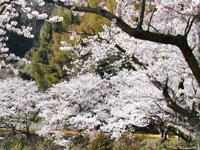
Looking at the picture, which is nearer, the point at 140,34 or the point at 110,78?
the point at 140,34

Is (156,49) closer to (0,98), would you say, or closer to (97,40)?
(97,40)

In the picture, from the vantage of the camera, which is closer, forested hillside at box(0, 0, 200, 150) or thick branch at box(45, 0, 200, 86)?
thick branch at box(45, 0, 200, 86)

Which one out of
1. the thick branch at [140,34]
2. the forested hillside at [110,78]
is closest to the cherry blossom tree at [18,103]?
the forested hillside at [110,78]

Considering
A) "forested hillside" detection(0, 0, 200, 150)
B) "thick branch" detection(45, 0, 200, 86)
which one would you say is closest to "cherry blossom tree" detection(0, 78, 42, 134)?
"forested hillside" detection(0, 0, 200, 150)

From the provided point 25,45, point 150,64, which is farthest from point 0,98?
point 25,45

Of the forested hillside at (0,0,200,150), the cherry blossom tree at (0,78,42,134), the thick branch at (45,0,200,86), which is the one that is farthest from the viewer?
the cherry blossom tree at (0,78,42,134)

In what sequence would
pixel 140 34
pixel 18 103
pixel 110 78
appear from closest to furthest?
1. pixel 140 34
2. pixel 110 78
3. pixel 18 103

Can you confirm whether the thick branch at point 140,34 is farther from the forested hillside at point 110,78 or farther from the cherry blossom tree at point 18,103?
the cherry blossom tree at point 18,103

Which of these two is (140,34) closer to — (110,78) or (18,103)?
(110,78)

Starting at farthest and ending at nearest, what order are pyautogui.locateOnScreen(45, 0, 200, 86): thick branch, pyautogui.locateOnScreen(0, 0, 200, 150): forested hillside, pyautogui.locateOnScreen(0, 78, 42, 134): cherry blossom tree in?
pyautogui.locateOnScreen(0, 78, 42, 134): cherry blossom tree, pyautogui.locateOnScreen(0, 0, 200, 150): forested hillside, pyautogui.locateOnScreen(45, 0, 200, 86): thick branch

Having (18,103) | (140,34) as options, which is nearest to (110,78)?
(18,103)

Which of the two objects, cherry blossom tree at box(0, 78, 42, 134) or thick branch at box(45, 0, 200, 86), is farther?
cherry blossom tree at box(0, 78, 42, 134)

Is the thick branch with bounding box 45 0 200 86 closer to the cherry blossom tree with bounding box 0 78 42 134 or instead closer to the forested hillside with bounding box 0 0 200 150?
the forested hillside with bounding box 0 0 200 150

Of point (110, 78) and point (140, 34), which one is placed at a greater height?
point (110, 78)
